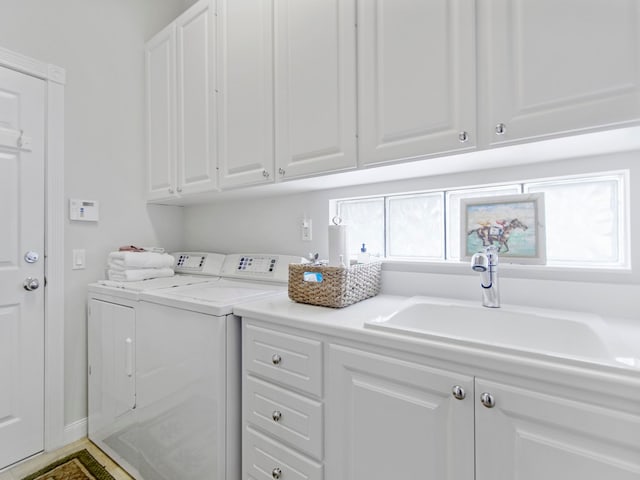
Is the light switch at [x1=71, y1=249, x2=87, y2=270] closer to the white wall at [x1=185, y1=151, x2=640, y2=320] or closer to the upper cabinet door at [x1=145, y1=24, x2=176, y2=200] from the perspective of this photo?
the upper cabinet door at [x1=145, y1=24, x2=176, y2=200]

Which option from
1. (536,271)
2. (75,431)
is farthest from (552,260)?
(75,431)

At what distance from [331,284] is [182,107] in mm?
1541

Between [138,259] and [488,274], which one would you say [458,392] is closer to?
[488,274]

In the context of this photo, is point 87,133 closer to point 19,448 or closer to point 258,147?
point 258,147

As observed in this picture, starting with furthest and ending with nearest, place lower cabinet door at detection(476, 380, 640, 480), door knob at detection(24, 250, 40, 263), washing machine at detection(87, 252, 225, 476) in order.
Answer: door knob at detection(24, 250, 40, 263), washing machine at detection(87, 252, 225, 476), lower cabinet door at detection(476, 380, 640, 480)

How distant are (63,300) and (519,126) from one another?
247 cm

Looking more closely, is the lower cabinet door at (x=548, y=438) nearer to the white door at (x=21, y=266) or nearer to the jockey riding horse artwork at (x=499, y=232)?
the jockey riding horse artwork at (x=499, y=232)

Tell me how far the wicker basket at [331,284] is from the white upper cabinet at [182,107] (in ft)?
2.76

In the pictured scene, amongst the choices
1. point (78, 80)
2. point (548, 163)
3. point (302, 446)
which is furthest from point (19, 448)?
point (548, 163)

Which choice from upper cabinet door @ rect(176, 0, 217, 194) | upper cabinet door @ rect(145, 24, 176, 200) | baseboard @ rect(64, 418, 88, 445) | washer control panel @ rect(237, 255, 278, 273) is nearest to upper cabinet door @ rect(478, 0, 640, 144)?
washer control panel @ rect(237, 255, 278, 273)

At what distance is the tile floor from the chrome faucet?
1986 mm

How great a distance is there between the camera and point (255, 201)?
2.12m

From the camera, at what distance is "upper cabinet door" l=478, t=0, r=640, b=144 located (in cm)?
81

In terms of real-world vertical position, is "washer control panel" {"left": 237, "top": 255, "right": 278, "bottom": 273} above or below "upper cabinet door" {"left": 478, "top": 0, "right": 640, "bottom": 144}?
below
